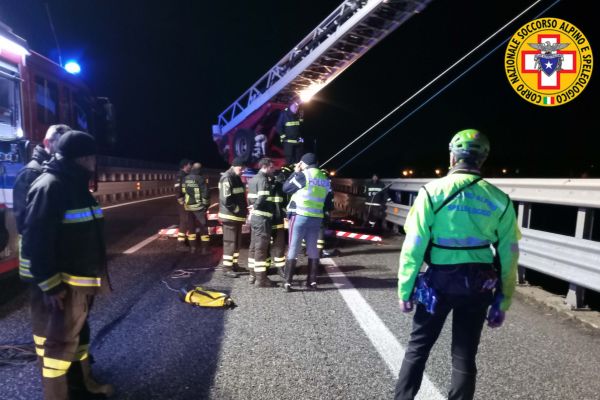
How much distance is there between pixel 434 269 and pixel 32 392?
2.87 m

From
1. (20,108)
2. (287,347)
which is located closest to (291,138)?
(20,108)

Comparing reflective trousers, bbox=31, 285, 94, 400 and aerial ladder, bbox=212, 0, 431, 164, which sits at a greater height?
aerial ladder, bbox=212, 0, 431, 164

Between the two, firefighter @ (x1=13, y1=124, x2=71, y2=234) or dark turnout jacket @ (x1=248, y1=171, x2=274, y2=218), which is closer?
firefighter @ (x1=13, y1=124, x2=71, y2=234)

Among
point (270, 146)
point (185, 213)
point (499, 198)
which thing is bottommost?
point (185, 213)

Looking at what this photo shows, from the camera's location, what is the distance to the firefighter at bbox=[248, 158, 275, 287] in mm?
5641

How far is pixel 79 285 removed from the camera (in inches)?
104

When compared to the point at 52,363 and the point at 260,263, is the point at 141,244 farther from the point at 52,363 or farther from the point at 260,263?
the point at 52,363

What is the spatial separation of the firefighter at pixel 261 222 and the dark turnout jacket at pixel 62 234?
2.90m

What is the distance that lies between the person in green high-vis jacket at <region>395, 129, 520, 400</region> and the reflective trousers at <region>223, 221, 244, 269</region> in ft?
13.3

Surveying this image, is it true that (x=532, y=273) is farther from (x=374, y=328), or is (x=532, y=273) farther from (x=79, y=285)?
(x=79, y=285)

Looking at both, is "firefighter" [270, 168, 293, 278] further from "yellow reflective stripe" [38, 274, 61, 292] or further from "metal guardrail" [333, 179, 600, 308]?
"yellow reflective stripe" [38, 274, 61, 292]

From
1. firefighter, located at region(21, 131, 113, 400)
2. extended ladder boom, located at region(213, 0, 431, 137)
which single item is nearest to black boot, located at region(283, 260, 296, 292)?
firefighter, located at region(21, 131, 113, 400)

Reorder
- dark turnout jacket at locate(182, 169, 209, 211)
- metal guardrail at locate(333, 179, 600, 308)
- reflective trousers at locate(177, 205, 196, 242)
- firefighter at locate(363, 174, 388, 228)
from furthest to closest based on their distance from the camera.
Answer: firefighter at locate(363, 174, 388, 228) → reflective trousers at locate(177, 205, 196, 242) → dark turnout jacket at locate(182, 169, 209, 211) → metal guardrail at locate(333, 179, 600, 308)

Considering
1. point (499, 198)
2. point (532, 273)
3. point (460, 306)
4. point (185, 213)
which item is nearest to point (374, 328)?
point (460, 306)
